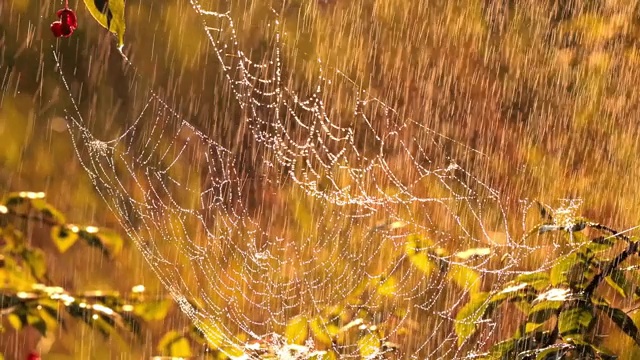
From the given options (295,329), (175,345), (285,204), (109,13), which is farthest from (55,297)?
(285,204)

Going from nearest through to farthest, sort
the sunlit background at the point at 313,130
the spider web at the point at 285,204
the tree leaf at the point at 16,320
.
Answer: the tree leaf at the point at 16,320 < the spider web at the point at 285,204 < the sunlit background at the point at 313,130

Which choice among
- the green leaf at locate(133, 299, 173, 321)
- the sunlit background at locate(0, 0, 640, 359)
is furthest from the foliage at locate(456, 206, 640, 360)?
the sunlit background at locate(0, 0, 640, 359)

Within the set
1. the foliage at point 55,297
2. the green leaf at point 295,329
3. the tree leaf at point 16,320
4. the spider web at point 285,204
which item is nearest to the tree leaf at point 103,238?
the foliage at point 55,297

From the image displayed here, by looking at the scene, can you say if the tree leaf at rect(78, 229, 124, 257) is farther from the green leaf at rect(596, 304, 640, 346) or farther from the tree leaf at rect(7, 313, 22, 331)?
the green leaf at rect(596, 304, 640, 346)

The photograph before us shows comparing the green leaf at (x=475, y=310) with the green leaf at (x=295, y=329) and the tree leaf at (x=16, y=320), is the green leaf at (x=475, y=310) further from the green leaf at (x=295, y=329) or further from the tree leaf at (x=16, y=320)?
the tree leaf at (x=16, y=320)

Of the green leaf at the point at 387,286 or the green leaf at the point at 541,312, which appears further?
the green leaf at the point at 387,286

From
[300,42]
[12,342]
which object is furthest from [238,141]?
[12,342]

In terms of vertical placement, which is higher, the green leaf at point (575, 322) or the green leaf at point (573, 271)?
the green leaf at point (573, 271)
